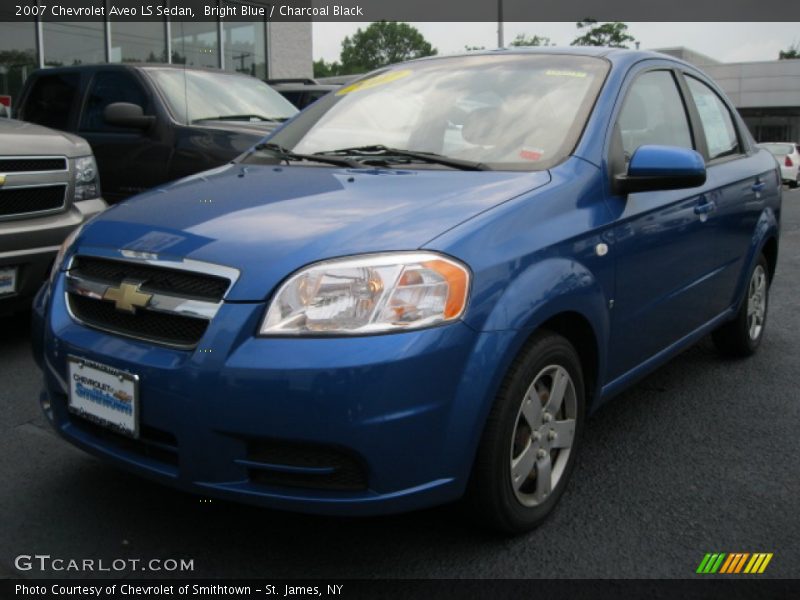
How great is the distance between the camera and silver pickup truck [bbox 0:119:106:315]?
431cm

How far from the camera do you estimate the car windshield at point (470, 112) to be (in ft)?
9.96

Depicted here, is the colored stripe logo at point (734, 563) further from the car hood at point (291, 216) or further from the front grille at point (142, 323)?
the front grille at point (142, 323)

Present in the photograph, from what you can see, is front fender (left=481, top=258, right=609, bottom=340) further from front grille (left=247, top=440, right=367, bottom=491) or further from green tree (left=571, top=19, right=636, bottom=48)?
green tree (left=571, top=19, right=636, bottom=48)

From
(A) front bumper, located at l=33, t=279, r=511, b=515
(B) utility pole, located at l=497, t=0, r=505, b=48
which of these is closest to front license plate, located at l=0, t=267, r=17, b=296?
(A) front bumper, located at l=33, t=279, r=511, b=515

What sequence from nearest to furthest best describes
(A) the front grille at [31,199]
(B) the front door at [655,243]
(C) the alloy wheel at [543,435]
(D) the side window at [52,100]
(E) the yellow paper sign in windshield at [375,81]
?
(C) the alloy wheel at [543,435] → (B) the front door at [655,243] → (E) the yellow paper sign in windshield at [375,81] → (A) the front grille at [31,199] → (D) the side window at [52,100]

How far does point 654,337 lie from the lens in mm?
3330

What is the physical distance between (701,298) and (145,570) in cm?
260

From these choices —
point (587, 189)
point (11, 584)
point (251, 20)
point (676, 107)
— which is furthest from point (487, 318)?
point (251, 20)

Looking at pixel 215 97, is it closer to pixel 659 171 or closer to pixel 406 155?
pixel 406 155

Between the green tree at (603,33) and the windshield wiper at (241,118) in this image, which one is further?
the green tree at (603,33)

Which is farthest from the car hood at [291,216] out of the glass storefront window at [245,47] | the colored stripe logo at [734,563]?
the glass storefront window at [245,47]

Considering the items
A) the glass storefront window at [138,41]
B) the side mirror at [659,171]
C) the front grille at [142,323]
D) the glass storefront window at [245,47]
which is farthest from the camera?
the glass storefront window at [245,47]

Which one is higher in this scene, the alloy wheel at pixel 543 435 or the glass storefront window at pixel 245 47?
the glass storefront window at pixel 245 47

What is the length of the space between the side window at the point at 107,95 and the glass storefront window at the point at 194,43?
350 inches
